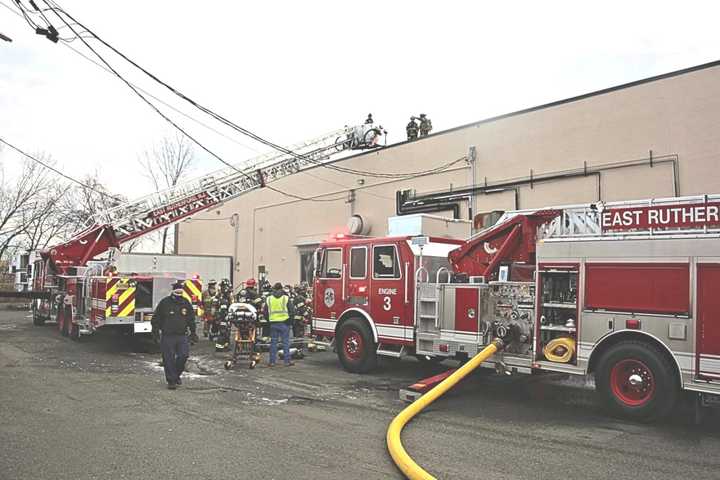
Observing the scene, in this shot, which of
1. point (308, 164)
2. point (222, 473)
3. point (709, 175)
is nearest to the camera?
point (222, 473)

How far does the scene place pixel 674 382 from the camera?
22.0 ft

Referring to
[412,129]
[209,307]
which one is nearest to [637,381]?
[209,307]

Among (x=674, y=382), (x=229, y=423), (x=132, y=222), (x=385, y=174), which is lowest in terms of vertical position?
(x=229, y=423)

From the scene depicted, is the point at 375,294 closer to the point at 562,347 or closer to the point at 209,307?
the point at 562,347

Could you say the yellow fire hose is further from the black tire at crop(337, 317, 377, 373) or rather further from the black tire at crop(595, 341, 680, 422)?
the black tire at crop(337, 317, 377, 373)

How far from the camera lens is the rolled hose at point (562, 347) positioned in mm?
7605

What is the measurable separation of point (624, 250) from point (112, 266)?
11.8 metres

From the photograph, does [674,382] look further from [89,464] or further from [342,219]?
[342,219]

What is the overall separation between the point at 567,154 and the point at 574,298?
8.82m

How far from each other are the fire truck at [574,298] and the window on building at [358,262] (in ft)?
0.22

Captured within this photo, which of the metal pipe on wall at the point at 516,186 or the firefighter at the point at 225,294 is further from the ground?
the metal pipe on wall at the point at 516,186

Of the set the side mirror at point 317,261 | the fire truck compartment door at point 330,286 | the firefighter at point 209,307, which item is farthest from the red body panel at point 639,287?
the firefighter at point 209,307

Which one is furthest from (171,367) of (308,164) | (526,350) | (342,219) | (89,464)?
(342,219)

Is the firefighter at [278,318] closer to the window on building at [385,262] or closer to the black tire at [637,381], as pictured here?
the window on building at [385,262]
